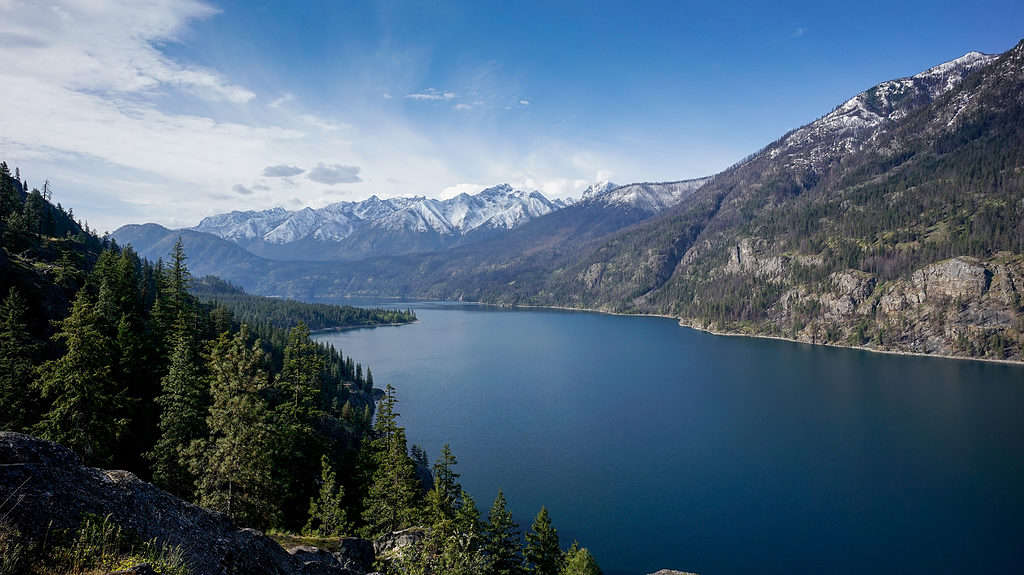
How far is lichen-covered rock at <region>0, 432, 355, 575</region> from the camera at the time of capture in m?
8.92

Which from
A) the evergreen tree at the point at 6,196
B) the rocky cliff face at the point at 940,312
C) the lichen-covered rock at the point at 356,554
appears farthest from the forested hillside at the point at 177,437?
the rocky cliff face at the point at 940,312

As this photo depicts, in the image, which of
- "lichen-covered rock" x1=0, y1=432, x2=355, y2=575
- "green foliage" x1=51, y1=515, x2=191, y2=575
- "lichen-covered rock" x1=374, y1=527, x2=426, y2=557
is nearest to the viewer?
"green foliage" x1=51, y1=515, x2=191, y2=575

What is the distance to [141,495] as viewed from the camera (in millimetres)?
11508

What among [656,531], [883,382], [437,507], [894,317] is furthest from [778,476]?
[894,317]

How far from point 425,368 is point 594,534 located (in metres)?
97.2

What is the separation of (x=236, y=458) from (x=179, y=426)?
7834mm

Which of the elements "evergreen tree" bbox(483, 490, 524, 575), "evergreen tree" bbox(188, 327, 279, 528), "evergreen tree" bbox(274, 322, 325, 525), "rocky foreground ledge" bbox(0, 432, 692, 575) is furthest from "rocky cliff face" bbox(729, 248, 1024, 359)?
"rocky foreground ledge" bbox(0, 432, 692, 575)

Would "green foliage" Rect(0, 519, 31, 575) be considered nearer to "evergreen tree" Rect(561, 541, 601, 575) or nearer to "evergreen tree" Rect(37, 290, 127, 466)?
"evergreen tree" Rect(37, 290, 127, 466)

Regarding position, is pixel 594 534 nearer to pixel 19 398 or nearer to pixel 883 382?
pixel 19 398

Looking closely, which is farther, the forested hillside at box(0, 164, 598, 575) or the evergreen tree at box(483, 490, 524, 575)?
the evergreen tree at box(483, 490, 524, 575)

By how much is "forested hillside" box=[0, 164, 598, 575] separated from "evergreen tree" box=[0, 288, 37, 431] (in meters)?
0.09

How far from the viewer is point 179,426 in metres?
31.4

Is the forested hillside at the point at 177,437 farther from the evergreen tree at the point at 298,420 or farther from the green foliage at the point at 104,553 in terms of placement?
the evergreen tree at the point at 298,420

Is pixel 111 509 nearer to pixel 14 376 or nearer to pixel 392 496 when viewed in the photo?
pixel 14 376
